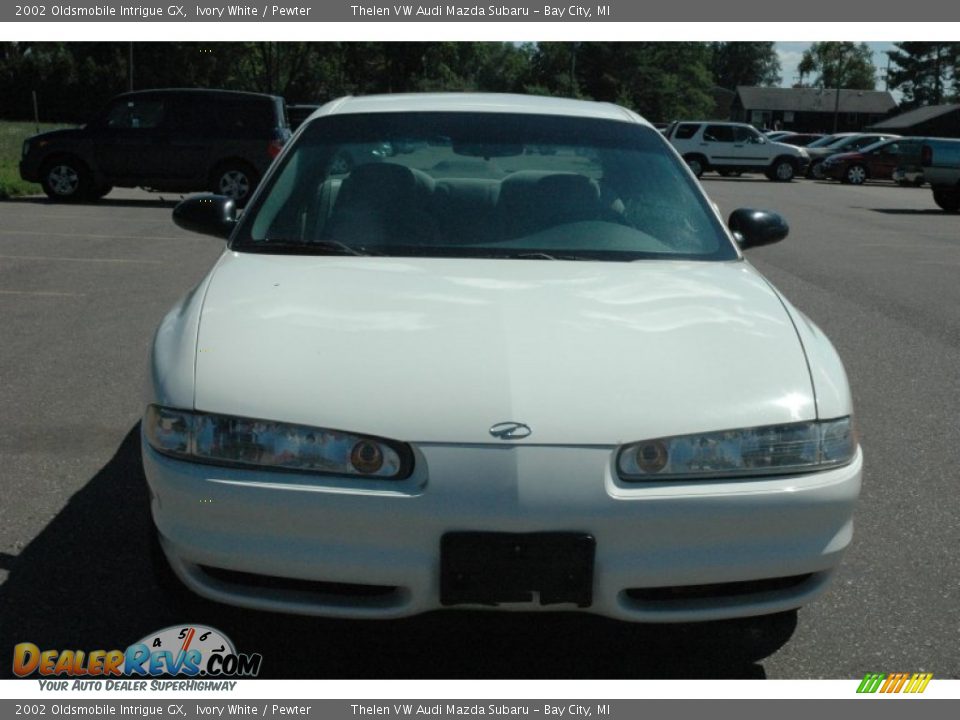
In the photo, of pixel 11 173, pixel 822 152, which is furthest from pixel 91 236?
pixel 822 152

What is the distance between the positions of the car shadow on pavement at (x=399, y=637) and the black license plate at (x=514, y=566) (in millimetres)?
126

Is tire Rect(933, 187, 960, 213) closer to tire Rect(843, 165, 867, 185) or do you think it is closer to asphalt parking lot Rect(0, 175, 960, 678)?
tire Rect(843, 165, 867, 185)

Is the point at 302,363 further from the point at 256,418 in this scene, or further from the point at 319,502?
the point at 319,502

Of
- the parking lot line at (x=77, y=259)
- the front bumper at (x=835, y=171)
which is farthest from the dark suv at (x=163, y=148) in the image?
the front bumper at (x=835, y=171)

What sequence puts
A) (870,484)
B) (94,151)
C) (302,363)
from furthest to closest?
(94,151)
(870,484)
(302,363)

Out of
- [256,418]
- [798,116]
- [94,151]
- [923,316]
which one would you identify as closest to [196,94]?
[94,151]

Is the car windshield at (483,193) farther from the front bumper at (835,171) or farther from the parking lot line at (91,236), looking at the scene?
the front bumper at (835,171)

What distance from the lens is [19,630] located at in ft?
11.1

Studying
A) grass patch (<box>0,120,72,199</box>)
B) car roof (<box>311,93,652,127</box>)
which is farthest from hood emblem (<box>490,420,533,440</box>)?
grass patch (<box>0,120,72,199</box>)

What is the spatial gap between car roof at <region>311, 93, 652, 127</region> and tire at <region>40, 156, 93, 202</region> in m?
15.3

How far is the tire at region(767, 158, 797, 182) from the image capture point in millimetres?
35406

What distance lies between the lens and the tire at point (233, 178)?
19125mm

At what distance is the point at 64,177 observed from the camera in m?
19.2

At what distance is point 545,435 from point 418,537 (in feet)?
1.21
